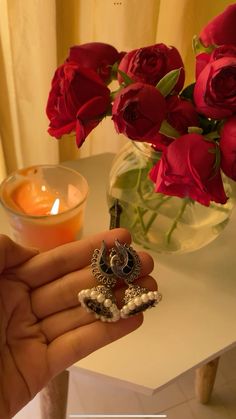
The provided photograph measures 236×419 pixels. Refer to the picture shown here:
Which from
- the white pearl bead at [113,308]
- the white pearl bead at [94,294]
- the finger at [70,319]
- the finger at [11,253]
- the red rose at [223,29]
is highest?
the red rose at [223,29]

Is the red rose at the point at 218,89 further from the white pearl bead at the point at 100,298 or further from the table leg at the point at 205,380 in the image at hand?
the table leg at the point at 205,380

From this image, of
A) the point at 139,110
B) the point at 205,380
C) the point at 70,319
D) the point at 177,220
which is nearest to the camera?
the point at 139,110

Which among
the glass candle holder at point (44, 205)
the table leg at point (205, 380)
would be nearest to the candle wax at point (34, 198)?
the glass candle holder at point (44, 205)

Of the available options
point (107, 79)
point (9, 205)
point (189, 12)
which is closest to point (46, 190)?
point (9, 205)

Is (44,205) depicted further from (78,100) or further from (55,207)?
(78,100)

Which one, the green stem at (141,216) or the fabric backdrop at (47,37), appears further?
the fabric backdrop at (47,37)

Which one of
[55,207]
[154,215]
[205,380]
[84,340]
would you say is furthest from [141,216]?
[205,380]
